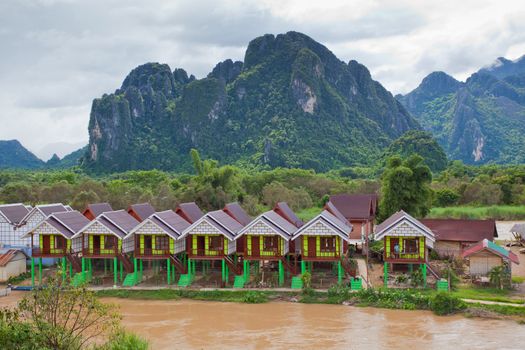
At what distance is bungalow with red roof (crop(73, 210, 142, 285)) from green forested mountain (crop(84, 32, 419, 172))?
65803mm

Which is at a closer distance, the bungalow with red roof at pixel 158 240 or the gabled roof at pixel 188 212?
the bungalow with red roof at pixel 158 240

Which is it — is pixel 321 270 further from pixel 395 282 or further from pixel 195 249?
pixel 195 249

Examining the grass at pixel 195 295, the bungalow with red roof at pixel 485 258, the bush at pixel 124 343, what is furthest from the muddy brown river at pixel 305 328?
the bungalow with red roof at pixel 485 258

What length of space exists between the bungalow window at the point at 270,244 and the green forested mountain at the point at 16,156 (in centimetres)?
14251

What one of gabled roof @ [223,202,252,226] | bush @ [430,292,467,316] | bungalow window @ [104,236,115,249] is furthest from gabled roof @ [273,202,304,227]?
bush @ [430,292,467,316]

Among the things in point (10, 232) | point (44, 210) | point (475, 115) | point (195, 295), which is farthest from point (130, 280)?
point (475, 115)

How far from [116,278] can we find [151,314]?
15.0 feet

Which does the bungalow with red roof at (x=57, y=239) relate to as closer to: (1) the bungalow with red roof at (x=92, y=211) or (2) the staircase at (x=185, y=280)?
(1) the bungalow with red roof at (x=92, y=211)

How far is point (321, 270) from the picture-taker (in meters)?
26.8

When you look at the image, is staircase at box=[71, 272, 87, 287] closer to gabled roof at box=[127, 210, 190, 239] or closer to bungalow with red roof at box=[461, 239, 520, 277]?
gabled roof at box=[127, 210, 190, 239]

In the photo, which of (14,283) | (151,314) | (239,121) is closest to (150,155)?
(239,121)

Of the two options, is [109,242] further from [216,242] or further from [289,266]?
[289,266]

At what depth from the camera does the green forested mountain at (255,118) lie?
99375mm

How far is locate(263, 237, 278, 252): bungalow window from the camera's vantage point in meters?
24.2
